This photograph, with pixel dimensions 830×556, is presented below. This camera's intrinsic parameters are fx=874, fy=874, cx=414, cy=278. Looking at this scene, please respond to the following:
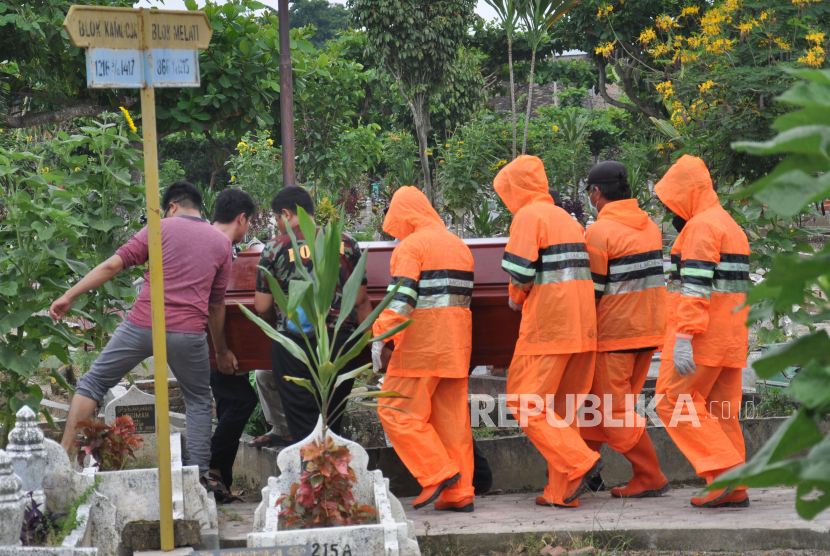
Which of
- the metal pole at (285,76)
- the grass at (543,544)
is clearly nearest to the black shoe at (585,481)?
the grass at (543,544)

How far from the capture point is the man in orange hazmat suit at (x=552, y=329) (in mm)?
4133

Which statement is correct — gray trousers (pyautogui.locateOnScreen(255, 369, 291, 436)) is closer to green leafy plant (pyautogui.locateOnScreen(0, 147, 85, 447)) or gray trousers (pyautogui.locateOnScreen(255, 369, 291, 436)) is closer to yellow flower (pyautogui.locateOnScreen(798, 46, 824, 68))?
green leafy plant (pyautogui.locateOnScreen(0, 147, 85, 447))

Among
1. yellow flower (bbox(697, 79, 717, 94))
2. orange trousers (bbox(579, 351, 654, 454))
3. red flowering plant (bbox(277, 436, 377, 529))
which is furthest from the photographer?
yellow flower (bbox(697, 79, 717, 94))

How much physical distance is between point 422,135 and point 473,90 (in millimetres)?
4539

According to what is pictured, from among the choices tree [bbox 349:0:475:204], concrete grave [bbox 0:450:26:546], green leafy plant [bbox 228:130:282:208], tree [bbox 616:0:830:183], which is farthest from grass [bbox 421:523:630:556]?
green leafy plant [bbox 228:130:282:208]

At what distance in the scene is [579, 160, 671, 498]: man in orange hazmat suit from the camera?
4.37m

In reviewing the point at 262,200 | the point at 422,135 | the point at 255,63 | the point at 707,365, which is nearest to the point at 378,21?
the point at 422,135

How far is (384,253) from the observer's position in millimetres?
4871

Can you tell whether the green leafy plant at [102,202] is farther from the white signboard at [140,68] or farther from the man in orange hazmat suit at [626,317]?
the man in orange hazmat suit at [626,317]

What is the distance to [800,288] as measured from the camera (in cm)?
80

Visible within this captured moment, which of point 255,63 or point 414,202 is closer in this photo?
point 414,202

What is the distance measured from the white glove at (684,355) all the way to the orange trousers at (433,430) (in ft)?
3.36

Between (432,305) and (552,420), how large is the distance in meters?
0.79

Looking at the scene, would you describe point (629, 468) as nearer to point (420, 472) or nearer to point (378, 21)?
point (420, 472)
